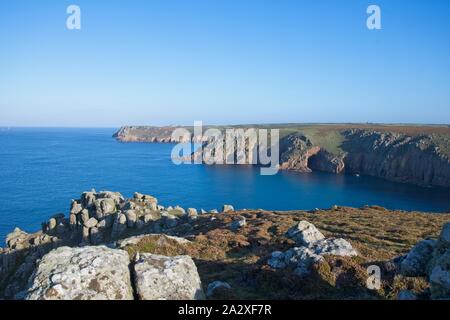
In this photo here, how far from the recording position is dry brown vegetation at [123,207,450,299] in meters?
15.5

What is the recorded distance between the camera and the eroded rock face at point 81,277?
10.8m

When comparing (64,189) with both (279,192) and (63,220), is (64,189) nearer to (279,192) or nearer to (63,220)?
(63,220)

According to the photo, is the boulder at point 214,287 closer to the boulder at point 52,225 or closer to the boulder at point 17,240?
the boulder at point 17,240

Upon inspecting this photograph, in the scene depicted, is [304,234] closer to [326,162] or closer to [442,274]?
[442,274]

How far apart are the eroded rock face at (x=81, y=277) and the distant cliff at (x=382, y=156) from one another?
15159 cm

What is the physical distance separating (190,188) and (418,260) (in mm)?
115364

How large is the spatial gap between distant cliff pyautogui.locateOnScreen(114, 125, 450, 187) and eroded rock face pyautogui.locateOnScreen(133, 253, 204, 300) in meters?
150

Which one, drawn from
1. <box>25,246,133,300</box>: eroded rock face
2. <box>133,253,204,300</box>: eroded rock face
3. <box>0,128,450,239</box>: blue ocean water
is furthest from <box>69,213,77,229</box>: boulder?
<box>133,253,204,300</box>: eroded rock face

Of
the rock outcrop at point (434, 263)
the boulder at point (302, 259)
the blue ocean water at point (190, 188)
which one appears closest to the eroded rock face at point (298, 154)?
the blue ocean water at point (190, 188)

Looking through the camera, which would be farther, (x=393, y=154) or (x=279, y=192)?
(x=393, y=154)

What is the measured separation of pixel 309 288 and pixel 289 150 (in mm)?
179282

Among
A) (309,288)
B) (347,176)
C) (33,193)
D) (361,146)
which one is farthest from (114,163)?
(309,288)
